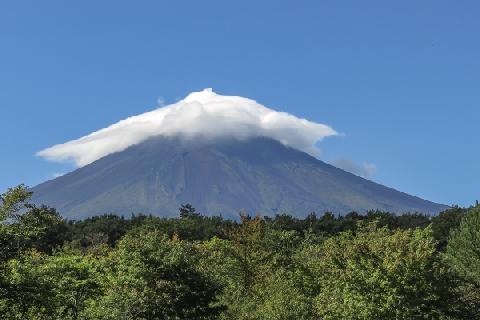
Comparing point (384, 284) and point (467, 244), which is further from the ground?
point (467, 244)

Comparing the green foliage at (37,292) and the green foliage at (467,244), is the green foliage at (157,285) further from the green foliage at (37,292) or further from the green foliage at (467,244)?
the green foliage at (467,244)

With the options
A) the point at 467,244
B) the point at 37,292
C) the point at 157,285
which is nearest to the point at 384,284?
the point at 157,285

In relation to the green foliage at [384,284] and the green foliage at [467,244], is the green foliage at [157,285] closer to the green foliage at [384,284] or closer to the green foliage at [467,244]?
the green foliage at [384,284]

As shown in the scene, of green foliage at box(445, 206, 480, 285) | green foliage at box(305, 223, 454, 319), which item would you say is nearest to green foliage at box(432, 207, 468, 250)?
green foliage at box(445, 206, 480, 285)

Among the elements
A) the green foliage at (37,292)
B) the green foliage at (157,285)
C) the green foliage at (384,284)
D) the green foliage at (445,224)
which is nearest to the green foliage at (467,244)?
the green foliage at (384,284)

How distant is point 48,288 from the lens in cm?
2125

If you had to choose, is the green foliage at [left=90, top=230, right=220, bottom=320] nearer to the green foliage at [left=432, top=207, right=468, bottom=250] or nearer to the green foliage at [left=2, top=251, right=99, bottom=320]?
the green foliage at [left=2, top=251, right=99, bottom=320]

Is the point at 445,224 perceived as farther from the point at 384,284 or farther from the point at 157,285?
the point at 157,285

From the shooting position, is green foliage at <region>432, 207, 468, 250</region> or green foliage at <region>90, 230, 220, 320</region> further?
green foliage at <region>432, 207, 468, 250</region>

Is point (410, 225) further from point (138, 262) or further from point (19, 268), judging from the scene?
point (19, 268)

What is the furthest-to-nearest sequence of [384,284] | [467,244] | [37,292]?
1. [467,244]
2. [384,284]
3. [37,292]

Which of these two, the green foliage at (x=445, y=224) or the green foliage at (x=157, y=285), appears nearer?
the green foliage at (x=157, y=285)

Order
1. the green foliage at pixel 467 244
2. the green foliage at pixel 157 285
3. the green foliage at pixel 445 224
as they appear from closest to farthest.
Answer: the green foliage at pixel 157 285 < the green foliage at pixel 467 244 < the green foliage at pixel 445 224

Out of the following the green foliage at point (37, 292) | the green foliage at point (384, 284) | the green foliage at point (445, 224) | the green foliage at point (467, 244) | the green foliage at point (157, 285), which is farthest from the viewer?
the green foliage at point (445, 224)
